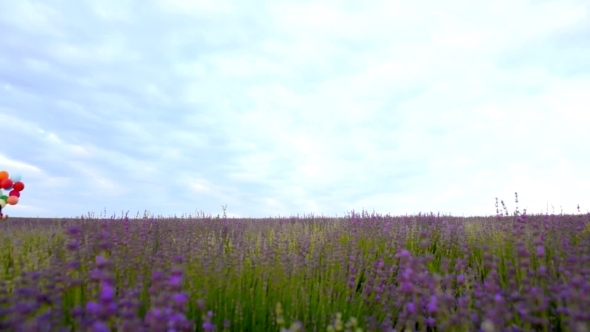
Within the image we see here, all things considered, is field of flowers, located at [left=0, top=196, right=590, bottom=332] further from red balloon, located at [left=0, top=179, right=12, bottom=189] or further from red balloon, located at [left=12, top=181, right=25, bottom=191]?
red balloon, located at [left=12, top=181, right=25, bottom=191]

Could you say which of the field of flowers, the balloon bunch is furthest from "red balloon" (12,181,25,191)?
the field of flowers

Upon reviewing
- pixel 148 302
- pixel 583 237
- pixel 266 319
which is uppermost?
pixel 583 237

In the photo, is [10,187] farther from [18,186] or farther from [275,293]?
[275,293]

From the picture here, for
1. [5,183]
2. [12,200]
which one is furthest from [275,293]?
[12,200]

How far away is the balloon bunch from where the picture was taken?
40.7ft

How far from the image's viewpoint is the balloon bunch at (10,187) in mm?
12398

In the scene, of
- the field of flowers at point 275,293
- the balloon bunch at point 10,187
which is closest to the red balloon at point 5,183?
the balloon bunch at point 10,187

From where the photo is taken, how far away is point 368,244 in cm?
604

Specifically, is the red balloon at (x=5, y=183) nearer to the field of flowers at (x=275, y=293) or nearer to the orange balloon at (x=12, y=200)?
the orange balloon at (x=12, y=200)

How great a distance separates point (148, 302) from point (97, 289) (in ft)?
1.84

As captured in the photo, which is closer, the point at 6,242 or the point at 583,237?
the point at 583,237

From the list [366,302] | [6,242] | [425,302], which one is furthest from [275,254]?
[6,242]

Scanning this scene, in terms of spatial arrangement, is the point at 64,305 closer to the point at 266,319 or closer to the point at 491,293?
the point at 266,319

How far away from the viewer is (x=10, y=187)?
1259 cm
